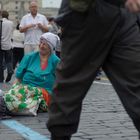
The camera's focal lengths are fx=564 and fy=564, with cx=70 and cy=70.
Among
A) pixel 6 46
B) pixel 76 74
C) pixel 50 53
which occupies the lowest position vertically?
pixel 6 46

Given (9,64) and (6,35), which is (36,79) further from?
(9,64)

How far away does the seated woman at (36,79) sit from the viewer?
6.89 metres

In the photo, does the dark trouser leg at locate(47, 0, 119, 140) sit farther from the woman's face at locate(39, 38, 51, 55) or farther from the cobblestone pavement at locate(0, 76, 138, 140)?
the woman's face at locate(39, 38, 51, 55)

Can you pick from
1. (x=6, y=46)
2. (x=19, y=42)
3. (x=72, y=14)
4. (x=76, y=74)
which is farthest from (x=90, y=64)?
(x=19, y=42)

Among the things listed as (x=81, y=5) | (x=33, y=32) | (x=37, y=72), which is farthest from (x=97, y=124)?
(x=33, y=32)

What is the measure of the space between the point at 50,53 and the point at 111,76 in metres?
3.71

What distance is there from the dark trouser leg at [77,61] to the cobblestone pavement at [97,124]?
1.64m

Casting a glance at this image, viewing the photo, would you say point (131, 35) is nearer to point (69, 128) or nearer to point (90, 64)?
point (90, 64)

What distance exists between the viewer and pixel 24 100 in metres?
Answer: 6.93

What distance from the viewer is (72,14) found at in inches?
133

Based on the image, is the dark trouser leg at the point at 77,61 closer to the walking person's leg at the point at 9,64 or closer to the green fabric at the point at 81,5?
the green fabric at the point at 81,5

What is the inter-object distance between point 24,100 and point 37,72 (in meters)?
0.41

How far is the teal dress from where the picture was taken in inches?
278

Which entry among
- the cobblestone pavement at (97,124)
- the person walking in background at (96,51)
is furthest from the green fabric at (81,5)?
the cobblestone pavement at (97,124)
